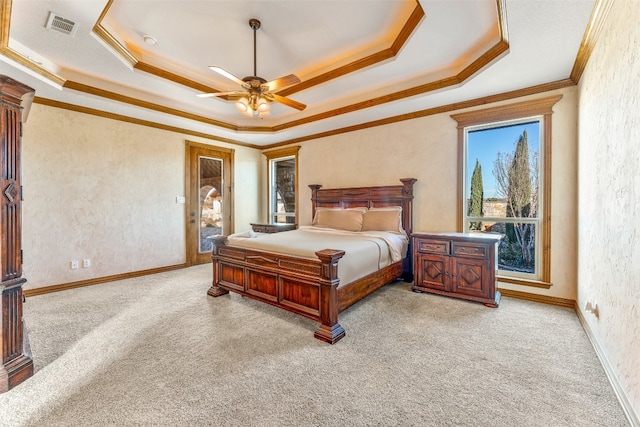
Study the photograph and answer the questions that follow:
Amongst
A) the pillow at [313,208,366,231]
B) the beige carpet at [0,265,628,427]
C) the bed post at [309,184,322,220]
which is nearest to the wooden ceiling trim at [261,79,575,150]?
the bed post at [309,184,322,220]

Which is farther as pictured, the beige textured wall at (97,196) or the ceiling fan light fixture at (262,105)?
the beige textured wall at (97,196)

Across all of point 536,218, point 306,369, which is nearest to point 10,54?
point 306,369

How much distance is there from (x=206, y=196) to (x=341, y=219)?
287 cm

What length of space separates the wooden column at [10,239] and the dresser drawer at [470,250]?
3960mm

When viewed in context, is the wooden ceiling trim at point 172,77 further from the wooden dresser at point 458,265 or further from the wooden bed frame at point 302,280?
the wooden dresser at point 458,265

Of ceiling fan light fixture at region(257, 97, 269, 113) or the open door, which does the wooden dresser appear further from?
the open door

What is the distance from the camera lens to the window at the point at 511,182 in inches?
132

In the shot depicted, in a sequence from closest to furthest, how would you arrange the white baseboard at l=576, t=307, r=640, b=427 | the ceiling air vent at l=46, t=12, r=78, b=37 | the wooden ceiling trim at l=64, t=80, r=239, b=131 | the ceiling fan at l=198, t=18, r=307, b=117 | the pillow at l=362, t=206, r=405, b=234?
the white baseboard at l=576, t=307, r=640, b=427, the ceiling air vent at l=46, t=12, r=78, b=37, the ceiling fan at l=198, t=18, r=307, b=117, the wooden ceiling trim at l=64, t=80, r=239, b=131, the pillow at l=362, t=206, r=405, b=234

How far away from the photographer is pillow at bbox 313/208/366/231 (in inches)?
170

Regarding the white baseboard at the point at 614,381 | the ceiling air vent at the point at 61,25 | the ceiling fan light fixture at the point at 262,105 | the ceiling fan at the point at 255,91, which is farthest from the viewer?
the ceiling fan light fixture at the point at 262,105

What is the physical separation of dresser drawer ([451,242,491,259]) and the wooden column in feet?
13.0

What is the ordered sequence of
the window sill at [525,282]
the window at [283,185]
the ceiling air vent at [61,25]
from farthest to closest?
the window at [283,185], the window sill at [525,282], the ceiling air vent at [61,25]

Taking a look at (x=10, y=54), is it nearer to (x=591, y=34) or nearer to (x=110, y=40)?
(x=110, y=40)

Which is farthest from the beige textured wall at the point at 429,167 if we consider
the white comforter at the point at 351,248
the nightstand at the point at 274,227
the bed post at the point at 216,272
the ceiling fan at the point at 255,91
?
the bed post at the point at 216,272
